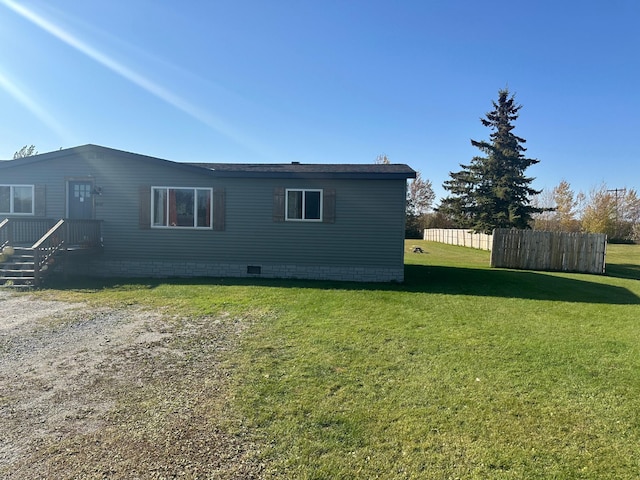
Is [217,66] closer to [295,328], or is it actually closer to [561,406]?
[295,328]

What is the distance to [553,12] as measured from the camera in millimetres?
9867

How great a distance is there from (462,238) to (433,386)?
2741 cm

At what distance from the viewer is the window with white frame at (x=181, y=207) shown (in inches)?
405

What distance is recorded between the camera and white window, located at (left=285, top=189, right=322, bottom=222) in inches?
397

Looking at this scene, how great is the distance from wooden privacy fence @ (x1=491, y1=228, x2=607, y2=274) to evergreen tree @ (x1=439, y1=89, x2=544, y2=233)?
27.4ft

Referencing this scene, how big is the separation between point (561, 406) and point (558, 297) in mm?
6698

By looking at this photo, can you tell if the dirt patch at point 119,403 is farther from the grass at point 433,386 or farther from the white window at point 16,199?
the white window at point 16,199

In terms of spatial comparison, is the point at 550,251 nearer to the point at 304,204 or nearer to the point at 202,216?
the point at 304,204

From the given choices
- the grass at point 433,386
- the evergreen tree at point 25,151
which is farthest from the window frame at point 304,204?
the evergreen tree at point 25,151

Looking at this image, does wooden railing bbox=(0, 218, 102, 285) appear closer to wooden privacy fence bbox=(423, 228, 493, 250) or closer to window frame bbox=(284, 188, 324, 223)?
window frame bbox=(284, 188, 324, 223)

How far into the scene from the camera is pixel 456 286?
9.57 m

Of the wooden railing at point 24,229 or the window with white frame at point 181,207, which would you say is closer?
the wooden railing at point 24,229

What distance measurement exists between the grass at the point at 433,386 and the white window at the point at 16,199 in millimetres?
5546

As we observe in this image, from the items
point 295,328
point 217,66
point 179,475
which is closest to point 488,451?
point 179,475
